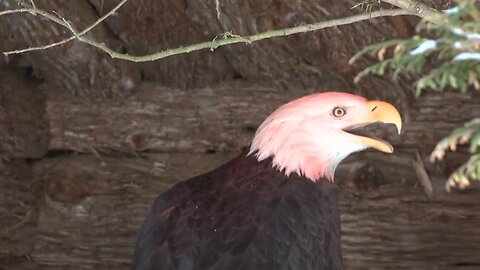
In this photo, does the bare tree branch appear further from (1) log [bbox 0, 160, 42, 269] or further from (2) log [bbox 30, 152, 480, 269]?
(1) log [bbox 0, 160, 42, 269]

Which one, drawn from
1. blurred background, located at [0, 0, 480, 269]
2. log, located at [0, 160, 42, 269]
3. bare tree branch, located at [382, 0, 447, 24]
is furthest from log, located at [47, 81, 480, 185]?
bare tree branch, located at [382, 0, 447, 24]

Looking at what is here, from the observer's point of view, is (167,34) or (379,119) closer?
(379,119)

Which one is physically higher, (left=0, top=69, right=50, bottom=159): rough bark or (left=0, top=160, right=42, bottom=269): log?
(left=0, top=69, right=50, bottom=159): rough bark

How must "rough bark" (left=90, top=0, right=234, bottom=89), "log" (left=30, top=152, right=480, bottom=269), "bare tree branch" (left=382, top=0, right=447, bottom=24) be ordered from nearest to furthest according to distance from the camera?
"bare tree branch" (left=382, top=0, right=447, bottom=24) < "rough bark" (left=90, top=0, right=234, bottom=89) < "log" (left=30, top=152, right=480, bottom=269)

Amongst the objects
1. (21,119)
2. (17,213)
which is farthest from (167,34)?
(17,213)

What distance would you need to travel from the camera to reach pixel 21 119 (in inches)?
103

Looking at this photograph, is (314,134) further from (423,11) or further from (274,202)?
(423,11)

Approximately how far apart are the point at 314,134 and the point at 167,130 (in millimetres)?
788

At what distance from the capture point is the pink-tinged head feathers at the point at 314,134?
6.59 ft

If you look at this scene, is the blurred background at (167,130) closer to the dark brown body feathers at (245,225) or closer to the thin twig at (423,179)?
the thin twig at (423,179)

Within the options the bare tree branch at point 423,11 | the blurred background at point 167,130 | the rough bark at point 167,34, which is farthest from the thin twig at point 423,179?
the bare tree branch at point 423,11

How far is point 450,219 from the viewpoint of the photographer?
2.54m

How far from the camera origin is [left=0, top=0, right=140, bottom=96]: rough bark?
2344 millimetres

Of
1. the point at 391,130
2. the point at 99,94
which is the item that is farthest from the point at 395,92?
the point at 99,94
